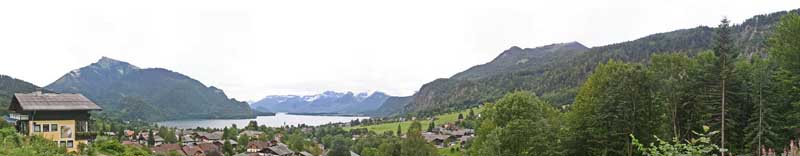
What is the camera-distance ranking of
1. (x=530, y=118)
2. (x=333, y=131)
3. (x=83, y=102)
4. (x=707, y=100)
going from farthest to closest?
(x=333, y=131) → (x=83, y=102) → (x=530, y=118) → (x=707, y=100)

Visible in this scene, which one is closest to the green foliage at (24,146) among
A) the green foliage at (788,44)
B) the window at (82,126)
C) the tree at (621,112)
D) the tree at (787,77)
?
the window at (82,126)

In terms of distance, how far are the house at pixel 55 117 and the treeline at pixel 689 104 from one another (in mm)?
19343

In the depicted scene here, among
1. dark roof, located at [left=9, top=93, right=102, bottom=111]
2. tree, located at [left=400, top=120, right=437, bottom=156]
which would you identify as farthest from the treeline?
tree, located at [left=400, top=120, right=437, bottom=156]

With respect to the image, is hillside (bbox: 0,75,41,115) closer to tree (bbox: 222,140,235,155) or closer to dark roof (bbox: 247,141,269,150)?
dark roof (bbox: 247,141,269,150)

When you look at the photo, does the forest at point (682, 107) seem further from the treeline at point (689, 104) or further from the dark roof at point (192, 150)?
the dark roof at point (192, 150)

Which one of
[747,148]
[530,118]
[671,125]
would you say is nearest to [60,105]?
[530,118]

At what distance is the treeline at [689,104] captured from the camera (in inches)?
886

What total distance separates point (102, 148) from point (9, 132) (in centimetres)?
682

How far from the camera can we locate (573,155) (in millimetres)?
25469

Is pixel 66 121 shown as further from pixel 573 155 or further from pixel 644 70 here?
pixel 644 70

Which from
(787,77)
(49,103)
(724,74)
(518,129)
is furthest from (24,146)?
(787,77)

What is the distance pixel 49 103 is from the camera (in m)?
29.6

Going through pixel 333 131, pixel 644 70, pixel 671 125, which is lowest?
pixel 333 131

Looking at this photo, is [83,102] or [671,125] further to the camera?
[83,102]
